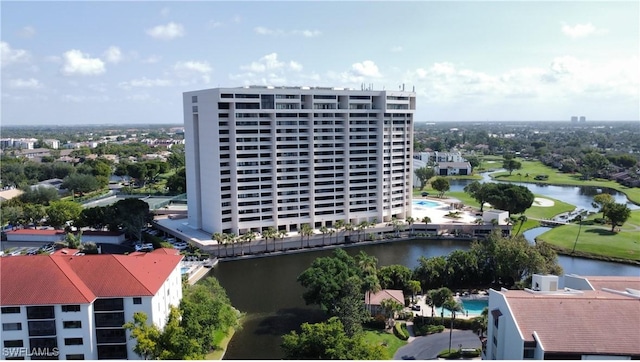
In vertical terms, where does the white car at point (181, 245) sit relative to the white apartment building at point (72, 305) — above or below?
below

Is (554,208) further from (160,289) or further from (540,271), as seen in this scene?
(160,289)

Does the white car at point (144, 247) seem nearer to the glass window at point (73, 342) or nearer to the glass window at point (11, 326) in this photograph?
the glass window at point (73, 342)

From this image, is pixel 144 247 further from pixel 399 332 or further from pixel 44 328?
pixel 399 332

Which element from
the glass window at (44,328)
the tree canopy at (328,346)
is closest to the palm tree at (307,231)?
the tree canopy at (328,346)

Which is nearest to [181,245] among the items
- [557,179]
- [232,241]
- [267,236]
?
[232,241]

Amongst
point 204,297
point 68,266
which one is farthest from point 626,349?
point 68,266

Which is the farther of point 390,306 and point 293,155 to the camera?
point 293,155
